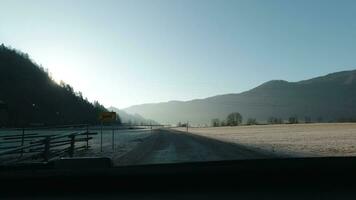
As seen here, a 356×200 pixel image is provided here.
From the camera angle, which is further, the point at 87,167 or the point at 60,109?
the point at 60,109

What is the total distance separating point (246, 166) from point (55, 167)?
4.72 feet

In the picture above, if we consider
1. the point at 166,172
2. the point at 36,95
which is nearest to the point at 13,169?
the point at 166,172

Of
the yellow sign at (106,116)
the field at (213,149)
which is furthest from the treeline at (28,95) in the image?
the yellow sign at (106,116)

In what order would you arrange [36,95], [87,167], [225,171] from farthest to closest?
1. [36,95]
2. [87,167]
3. [225,171]

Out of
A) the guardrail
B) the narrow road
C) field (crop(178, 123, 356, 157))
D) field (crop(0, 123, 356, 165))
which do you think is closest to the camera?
the guardrail

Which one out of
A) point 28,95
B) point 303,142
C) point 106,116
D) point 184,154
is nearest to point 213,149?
point 184,154

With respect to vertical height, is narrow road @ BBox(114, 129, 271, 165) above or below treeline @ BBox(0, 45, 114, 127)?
below

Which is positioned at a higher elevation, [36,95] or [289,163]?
[36,95]

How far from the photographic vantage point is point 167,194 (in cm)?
407

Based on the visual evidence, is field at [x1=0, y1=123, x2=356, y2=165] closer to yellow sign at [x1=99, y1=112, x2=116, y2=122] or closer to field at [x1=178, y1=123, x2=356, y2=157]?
field at [x1=178, y1=123, x2=356, y2=157]

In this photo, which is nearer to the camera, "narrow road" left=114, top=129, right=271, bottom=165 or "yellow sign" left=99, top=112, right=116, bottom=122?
"narrow road" left=114, top=129, right=271, bottom=165

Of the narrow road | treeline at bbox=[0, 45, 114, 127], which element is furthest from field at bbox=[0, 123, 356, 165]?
treeline at bbox=[0, 45, 114, 127]

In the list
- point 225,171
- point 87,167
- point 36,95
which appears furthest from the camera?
point 36,95

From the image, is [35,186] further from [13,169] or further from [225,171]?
[225,171]
